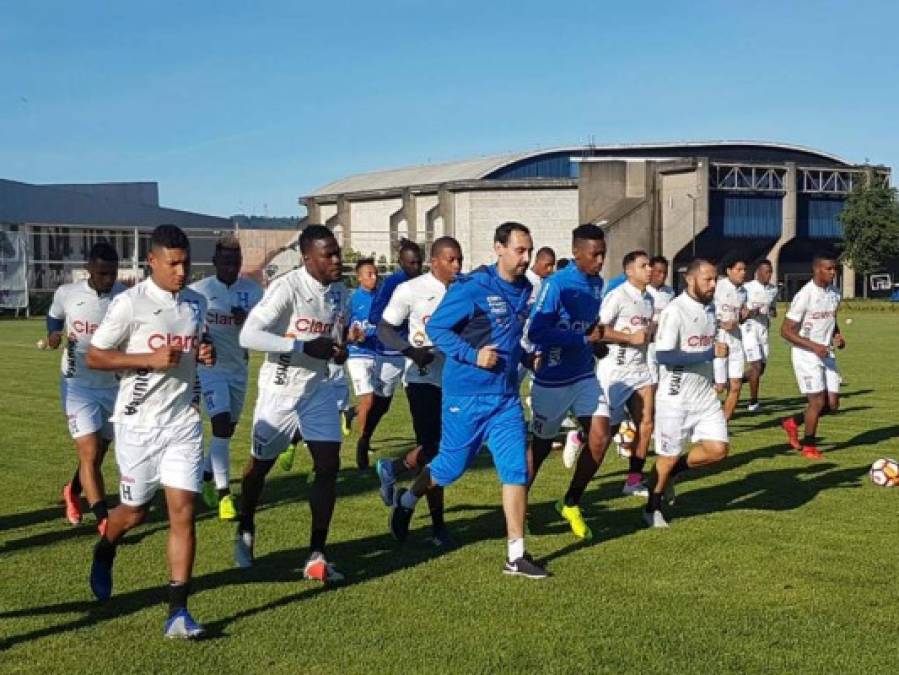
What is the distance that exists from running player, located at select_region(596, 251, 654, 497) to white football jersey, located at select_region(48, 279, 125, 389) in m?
4.76

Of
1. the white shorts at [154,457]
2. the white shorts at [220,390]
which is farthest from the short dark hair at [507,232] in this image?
the white shorts at [220,390]

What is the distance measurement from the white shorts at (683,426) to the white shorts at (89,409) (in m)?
4.63

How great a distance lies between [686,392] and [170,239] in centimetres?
487

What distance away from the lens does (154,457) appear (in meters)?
6.68

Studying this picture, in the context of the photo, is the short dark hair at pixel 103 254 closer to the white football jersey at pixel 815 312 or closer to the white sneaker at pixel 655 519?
the white sneaker at pixel 655 519

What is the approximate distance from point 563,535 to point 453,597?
7.22 feet

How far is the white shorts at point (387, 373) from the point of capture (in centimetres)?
1314

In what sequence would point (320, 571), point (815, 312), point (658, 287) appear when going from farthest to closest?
point (658, 287)
point (815, 312)
point (320, 571)

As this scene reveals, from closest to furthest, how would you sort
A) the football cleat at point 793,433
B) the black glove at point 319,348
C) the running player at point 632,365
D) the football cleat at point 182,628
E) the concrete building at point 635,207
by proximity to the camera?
the football cleat at point 182,628 < the black glove at point 319,348 < the running player at point 632,365 < the football cleat at point 793,433 < the concrete building at point 635,207

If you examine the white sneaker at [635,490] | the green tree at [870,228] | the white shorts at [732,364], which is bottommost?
the white sneaker at [635,490]

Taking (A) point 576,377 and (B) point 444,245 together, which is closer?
(A) point 576,377

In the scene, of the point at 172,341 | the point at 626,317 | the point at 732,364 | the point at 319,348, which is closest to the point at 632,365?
the point at 626,317

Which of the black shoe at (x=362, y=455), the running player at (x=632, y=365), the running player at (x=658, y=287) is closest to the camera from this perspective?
the running player at (x=632, y=365)

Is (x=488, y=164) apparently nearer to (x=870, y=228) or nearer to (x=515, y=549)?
(x=870, y=228)
